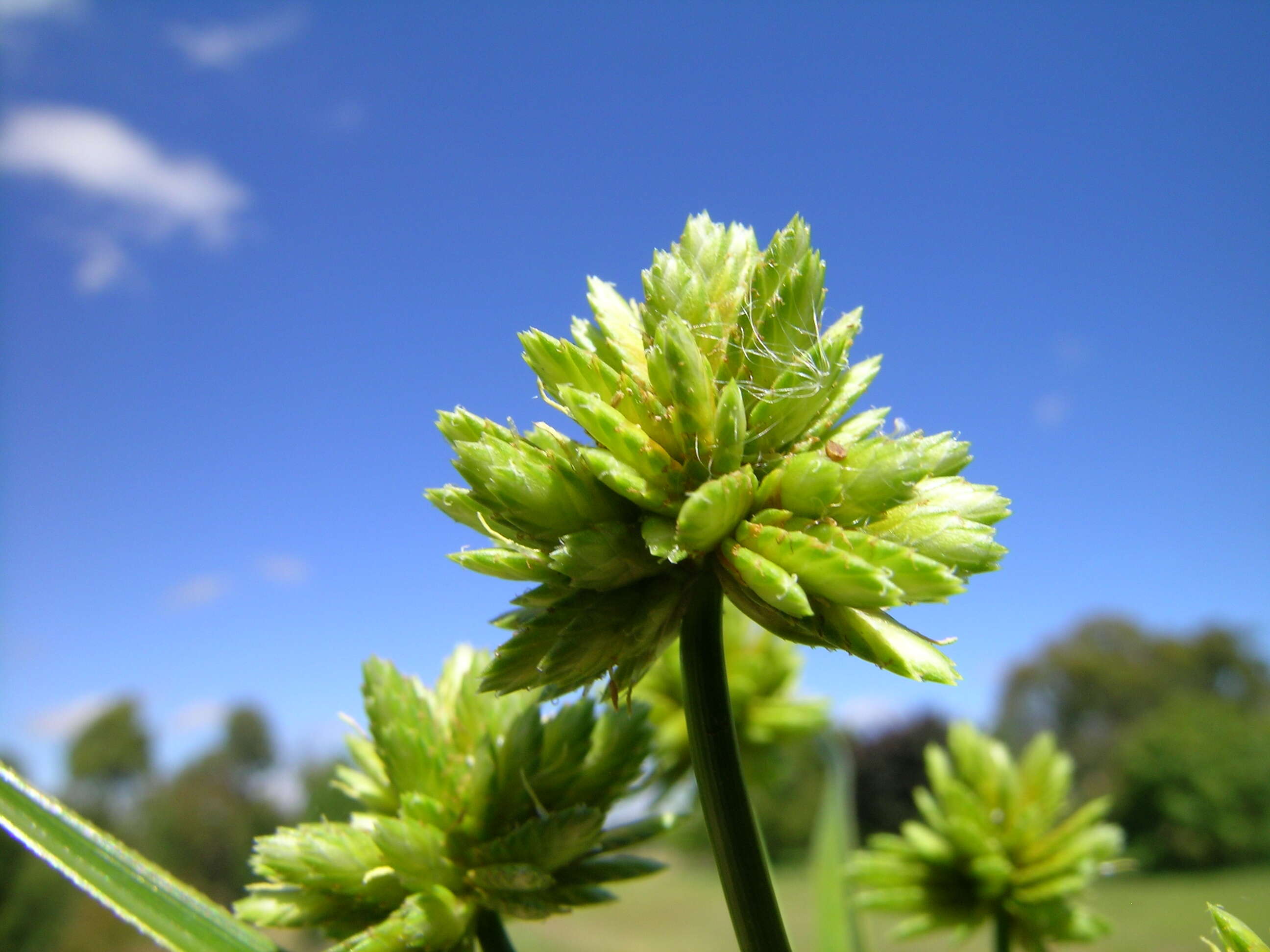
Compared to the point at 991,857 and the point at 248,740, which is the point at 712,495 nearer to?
the point at 991,857

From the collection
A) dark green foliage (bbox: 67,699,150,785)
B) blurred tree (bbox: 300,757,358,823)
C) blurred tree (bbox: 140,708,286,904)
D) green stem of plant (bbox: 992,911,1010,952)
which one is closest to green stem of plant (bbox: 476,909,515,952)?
blurred tree (bbox: 300,757,358,823)

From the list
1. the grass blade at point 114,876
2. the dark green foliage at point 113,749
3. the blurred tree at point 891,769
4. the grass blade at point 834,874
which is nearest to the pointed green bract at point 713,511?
the grass blade at point 114,876

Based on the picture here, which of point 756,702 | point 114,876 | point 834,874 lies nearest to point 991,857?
point 834,874

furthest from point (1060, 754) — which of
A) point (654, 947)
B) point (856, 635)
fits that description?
point (654, 947)

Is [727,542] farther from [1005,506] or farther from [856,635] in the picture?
[1005,506]

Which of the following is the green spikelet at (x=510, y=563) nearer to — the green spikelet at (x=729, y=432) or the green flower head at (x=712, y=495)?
the green flower head at (x=712, y=495)
